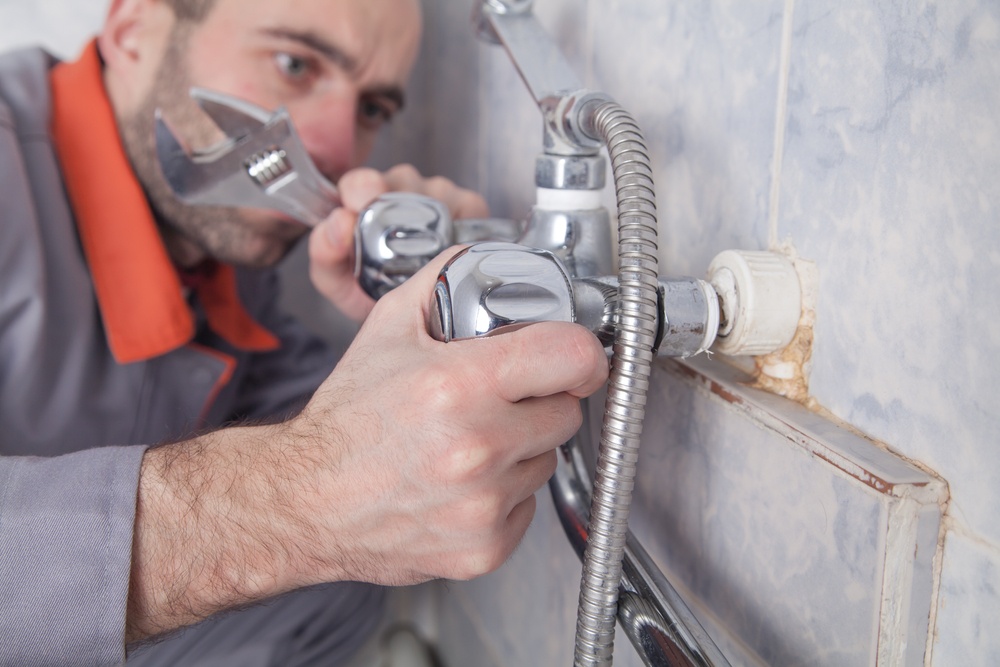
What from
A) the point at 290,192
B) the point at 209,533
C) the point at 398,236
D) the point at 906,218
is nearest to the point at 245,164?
the point at 290,192

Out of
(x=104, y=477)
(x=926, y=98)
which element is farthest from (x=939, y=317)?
(x=104, y=477)

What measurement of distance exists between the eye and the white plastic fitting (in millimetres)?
489

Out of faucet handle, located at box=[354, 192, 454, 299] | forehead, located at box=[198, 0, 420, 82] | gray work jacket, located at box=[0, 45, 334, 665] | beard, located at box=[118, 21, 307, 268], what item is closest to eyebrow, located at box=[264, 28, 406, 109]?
forehead, located at box=[198, 0, 420, 82]

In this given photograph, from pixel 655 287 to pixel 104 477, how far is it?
9.6 inches

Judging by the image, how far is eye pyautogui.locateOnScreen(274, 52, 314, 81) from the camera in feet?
2.16

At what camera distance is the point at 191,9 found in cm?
69

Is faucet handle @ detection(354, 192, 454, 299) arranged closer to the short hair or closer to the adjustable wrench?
the adjustable wrench

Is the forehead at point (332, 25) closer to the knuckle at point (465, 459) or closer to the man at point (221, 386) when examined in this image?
the man at point (221, 386)

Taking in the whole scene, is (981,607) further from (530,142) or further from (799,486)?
(530,142)

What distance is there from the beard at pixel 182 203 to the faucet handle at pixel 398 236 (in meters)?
0.33

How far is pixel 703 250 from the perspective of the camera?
356 millimetres

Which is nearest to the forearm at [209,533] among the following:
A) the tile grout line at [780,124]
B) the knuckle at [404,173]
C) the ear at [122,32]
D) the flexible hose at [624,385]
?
the flexible hose at [624,385]

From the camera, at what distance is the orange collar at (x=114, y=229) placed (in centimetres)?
63

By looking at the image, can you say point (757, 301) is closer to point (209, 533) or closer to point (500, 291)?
point (500, 291)
